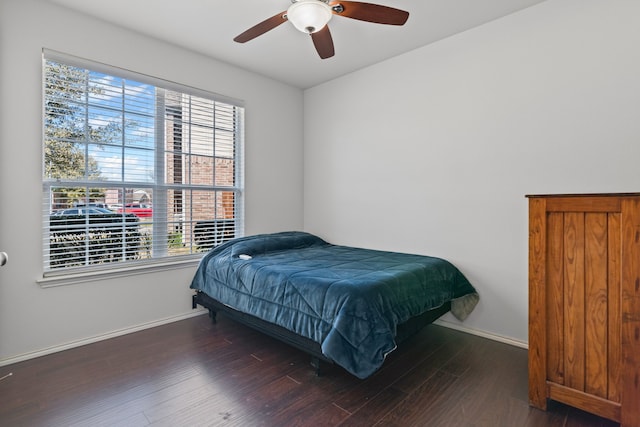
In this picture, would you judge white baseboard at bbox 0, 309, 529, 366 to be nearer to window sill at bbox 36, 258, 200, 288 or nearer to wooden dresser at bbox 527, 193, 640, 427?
window sill at bbox 36, 258, 200, 288

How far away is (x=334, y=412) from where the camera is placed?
1781 mm

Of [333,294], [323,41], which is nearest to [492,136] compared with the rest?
[323,41]

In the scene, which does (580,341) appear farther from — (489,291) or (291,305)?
(291,305)

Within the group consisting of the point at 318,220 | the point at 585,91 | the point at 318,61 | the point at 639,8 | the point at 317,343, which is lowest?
the point at 317,343

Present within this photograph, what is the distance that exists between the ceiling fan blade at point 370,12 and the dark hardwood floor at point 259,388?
2.34 meters

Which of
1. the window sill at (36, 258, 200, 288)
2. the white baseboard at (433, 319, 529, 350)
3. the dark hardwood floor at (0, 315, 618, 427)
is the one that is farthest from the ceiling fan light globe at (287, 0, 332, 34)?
the white baseboard at (433, 319, 529, 350)

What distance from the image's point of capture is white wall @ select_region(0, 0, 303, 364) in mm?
2344

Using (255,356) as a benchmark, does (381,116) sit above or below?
above

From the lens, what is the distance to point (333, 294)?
6.67 ft

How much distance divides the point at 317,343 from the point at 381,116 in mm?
2534

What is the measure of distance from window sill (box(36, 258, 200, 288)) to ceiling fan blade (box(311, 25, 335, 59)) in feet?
7.81

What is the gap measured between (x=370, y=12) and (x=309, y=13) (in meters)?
0.42

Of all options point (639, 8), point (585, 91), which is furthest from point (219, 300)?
point (639, 8)

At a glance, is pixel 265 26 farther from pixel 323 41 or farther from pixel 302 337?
pixel 302 337
